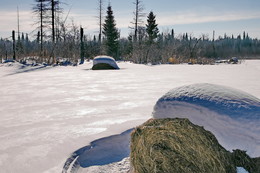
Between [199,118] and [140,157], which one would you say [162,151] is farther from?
[199,118]

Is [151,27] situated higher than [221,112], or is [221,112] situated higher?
[151,27]

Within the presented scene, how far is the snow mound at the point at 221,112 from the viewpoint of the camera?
1545mm

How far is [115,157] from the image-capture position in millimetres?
2158

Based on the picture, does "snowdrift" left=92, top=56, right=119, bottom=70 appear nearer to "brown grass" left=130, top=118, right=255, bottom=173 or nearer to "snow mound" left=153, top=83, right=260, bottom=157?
"snow mound" left=153, top=83, right=260, bottom=157

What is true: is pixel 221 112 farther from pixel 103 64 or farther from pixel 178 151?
pixel 103 64

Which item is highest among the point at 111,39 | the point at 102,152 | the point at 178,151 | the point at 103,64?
the point at 111,39

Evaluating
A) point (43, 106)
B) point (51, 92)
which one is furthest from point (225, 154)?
point (51, 92)

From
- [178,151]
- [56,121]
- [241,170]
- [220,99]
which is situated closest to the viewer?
[178,151]

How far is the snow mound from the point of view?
1.54 m

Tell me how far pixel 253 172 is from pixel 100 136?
4.68ft

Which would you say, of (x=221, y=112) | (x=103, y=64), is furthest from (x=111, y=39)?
(x=221, y=112)

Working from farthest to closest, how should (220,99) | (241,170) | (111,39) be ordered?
1. (111,39)
2. (220,99)
3. (241,170)

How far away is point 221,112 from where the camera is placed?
1621mm

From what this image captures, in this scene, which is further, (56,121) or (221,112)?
(56,121)
